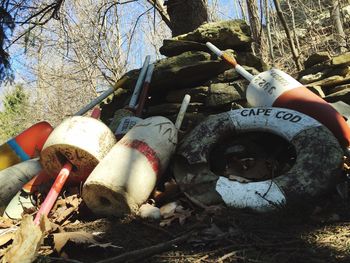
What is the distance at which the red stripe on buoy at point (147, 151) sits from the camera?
292cm

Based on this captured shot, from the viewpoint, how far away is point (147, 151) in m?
2.95

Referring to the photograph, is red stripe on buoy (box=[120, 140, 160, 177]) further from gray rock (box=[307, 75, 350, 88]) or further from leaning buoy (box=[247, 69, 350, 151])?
gray rock (box=[307, 75, 350, 88])

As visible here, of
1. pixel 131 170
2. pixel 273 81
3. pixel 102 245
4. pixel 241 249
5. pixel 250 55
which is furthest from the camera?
pixel 250 55

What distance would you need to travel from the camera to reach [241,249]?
2064 mm

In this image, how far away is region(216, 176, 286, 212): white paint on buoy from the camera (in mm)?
2590

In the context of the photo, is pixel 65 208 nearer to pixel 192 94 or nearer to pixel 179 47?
pixel 192 94

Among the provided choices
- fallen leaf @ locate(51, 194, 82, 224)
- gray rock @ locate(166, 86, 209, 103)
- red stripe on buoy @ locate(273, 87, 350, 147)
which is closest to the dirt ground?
fallen leaf @ locate(51, 194, 82, 224)

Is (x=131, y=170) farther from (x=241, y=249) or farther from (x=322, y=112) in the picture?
(x=322, y=112)

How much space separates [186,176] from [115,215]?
54cm

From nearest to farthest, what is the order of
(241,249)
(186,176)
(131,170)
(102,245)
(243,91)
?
(241,249) → (102,245) → (131,170) → (186,176) → (243,91)

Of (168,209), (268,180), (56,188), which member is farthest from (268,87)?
(56,188)

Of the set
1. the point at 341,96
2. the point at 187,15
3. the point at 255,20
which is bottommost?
the point at 341,96

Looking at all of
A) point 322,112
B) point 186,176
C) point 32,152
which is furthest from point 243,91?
point 32,152

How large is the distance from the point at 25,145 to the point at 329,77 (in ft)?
10.7
